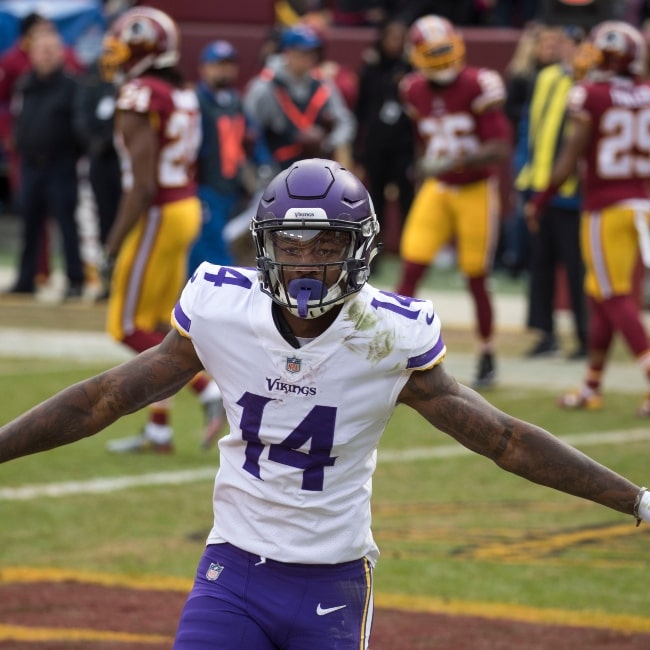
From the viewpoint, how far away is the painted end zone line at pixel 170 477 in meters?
7.57

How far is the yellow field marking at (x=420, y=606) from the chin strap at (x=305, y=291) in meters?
2.06

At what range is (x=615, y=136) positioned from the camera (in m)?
9.52

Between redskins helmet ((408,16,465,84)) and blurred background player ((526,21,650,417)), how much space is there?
3.58 ft

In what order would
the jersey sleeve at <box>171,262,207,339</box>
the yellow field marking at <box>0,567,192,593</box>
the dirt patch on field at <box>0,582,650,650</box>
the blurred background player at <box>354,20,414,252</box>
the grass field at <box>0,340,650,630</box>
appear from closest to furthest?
1. the jersey sleeve at <box>171,262,207,339</box>
2. the dirt patch on field at <box>0,582,650,650</box>
3. the yellow field marking at <box>0,567,192,593</box>
4. the grass field at <box>0,340,650,630</box>
5. the blurred background player at <box>354,20,414,252</box>

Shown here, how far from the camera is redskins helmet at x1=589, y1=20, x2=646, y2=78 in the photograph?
9.37m

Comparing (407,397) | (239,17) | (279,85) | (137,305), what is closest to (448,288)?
(279,85)

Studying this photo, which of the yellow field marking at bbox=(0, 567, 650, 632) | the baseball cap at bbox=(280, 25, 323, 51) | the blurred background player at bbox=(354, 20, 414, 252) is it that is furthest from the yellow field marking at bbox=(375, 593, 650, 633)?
the blurred background player at bbox=(354, 20, 414, 252)

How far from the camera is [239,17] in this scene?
19250 millimetres

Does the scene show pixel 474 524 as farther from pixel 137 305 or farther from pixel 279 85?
pixel 279 85

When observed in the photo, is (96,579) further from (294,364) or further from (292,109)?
(292,109)

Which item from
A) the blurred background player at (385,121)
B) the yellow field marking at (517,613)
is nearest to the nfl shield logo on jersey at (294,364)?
the yellow field marking at (517,613)

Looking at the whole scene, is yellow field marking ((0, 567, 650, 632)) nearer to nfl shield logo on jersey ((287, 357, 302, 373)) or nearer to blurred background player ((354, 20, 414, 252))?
nfl shield logo on jersey ((287, 357, 302, 373))

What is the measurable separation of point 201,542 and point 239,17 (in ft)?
43.8

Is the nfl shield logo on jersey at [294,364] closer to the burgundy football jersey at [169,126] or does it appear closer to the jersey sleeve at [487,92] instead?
the burgundy football jersey at [169,126]
